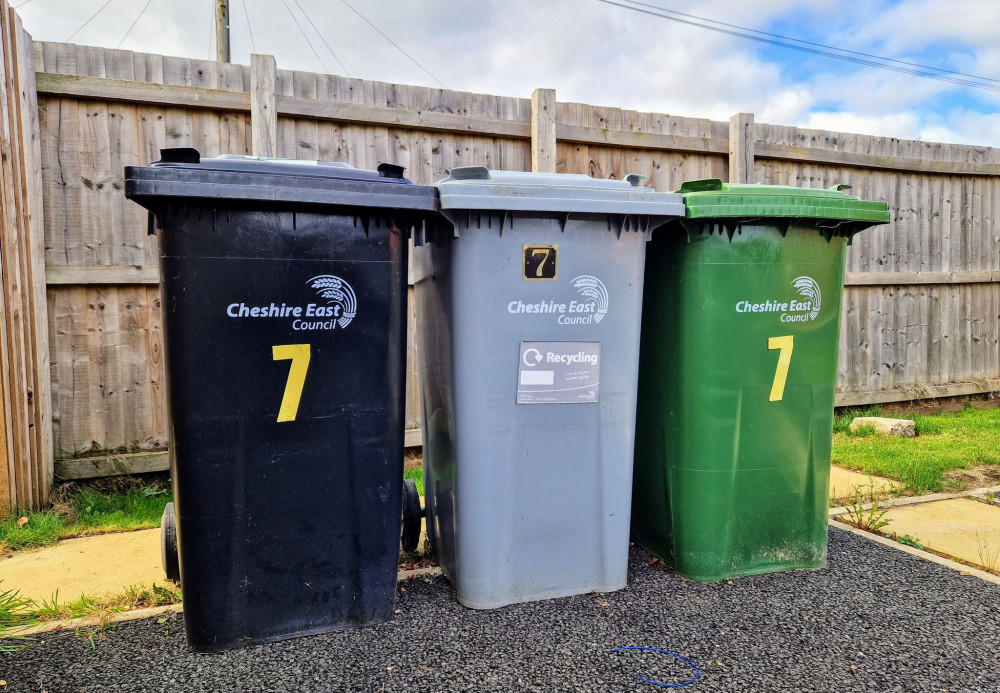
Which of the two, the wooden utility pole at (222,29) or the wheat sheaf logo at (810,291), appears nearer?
the wheat sheaf logo at (810,291)

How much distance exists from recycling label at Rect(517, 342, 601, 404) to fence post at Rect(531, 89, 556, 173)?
8.26 feet

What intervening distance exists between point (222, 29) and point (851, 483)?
10795 millimetres

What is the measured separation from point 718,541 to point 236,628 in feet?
6.38

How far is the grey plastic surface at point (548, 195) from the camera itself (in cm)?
252

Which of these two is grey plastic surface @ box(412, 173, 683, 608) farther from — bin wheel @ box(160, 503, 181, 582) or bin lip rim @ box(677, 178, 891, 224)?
bin wheel @ box(160, 503, 181, 582)

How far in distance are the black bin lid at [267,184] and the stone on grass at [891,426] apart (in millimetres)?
4945

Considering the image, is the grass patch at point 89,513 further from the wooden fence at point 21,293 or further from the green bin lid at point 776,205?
the green bin lid at point 776,205

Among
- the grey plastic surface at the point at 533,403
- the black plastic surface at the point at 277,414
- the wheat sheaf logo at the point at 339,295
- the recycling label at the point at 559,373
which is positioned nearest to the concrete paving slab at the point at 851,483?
the grey plastic surface at the point at 533,403

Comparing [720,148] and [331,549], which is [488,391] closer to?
[331,549]

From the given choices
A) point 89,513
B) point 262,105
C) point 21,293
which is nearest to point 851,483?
point 262,105

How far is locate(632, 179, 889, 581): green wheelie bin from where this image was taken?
9.48 feet

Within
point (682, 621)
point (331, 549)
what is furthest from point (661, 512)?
point (331, 549)

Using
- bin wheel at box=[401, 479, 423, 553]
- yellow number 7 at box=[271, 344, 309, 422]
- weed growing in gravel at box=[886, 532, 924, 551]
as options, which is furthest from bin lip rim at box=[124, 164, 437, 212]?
weed growing in gravel at box=[886, 532, 924, 551]

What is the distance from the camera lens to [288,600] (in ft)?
8.03
